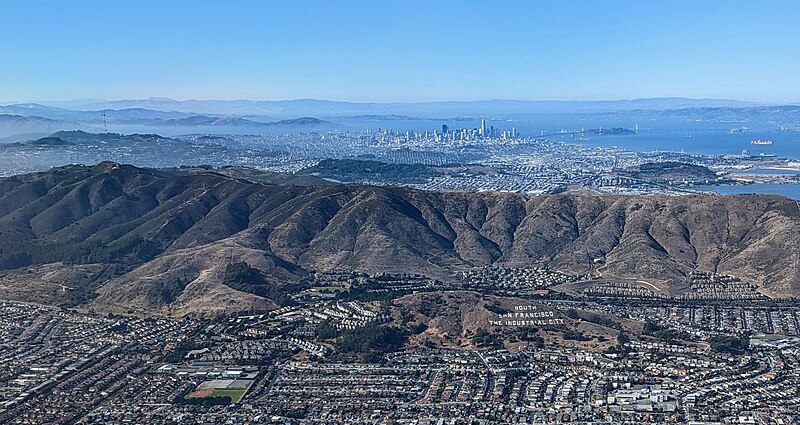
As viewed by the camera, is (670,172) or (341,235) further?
(670,172)

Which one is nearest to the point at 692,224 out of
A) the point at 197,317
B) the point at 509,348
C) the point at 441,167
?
the point at 509,348

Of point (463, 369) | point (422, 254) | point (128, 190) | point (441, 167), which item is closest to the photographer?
point (463, 369)

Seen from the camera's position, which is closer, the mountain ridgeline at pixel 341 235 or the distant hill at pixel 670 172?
the mountain ridgeline at pixel 341 235

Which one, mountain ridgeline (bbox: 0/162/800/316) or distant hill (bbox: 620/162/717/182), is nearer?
mountain ridgeline (bbox: 0/162/800/316)

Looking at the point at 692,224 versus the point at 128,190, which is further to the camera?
the point at 128,190

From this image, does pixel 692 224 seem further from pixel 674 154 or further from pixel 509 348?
pixel 674 154

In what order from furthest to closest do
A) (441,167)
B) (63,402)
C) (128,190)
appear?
(441,167) < (128,190) < (63,402)

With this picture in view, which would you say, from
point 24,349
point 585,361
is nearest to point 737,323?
point 585,361
